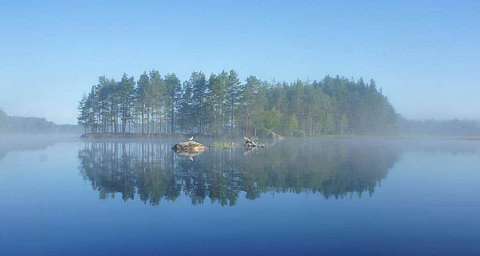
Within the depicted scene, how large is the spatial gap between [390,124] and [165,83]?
11228 cm

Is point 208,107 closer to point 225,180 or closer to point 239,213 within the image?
point 225,180

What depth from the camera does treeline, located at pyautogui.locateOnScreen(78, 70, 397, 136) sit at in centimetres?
11625

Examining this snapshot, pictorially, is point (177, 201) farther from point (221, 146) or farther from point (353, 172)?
point (221, 146)

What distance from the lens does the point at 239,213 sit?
19.9m

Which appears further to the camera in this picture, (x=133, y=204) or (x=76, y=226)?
(x=133, y=204)

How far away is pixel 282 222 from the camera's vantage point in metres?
18.2

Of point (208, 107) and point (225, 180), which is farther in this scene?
point (208, 107)

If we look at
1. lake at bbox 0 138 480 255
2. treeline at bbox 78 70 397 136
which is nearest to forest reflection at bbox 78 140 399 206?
lake at bbox 0 138 480 255

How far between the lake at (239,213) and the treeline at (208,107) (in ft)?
269

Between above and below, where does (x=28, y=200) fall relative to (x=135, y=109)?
below

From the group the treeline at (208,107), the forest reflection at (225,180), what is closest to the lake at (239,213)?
the forest reflection at (225,180)

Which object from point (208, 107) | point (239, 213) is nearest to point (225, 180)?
point (239, 213)

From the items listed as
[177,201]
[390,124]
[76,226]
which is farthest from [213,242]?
[390,124]

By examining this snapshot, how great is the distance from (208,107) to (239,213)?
95428 millimetres
